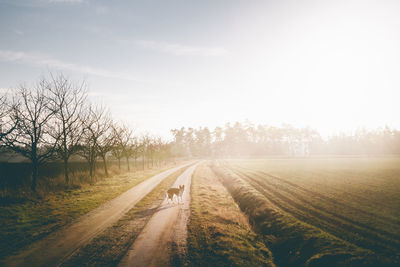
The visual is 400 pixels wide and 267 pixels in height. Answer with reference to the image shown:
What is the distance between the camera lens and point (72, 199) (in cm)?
1403

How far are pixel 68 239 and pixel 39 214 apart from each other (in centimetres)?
523

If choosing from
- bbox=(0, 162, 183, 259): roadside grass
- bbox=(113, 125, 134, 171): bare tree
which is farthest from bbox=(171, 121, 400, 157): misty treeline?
bbox=(0, 162, 183, 259): roadside grass

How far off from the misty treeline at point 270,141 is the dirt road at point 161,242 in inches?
3812

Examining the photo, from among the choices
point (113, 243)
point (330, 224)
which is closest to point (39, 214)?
point (113, 243)

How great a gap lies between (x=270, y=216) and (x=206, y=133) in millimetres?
109127

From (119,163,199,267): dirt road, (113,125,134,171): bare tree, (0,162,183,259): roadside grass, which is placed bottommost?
(119,163,199,267): dirt road

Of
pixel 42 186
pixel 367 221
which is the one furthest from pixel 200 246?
pixel 42 186

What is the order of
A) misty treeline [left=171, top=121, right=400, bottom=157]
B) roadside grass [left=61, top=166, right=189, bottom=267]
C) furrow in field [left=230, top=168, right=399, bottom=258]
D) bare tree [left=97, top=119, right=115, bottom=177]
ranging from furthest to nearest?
1. misty treeline [left=171, top=121, right=400, bottom=157]
2. bare tree [left=97, top=119, right=115, bottom=177]
3. furrow in field [left=230, top=168, right=399, bottom=258]
4. roadside grass [left=61, top=166, right=189, bottom=267]

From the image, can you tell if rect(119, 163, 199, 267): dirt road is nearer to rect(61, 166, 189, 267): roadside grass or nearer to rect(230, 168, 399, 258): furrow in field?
rect(61, 166, 189, 267): roadside grass

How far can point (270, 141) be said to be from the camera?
10881 cm

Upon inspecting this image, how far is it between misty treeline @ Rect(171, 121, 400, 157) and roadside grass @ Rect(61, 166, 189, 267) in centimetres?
9639

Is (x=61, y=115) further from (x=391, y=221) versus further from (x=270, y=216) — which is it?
(x=391, y=221)

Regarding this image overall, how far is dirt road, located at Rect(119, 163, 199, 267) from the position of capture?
19.7 feet

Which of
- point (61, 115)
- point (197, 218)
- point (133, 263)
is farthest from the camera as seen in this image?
point (61, 115)
